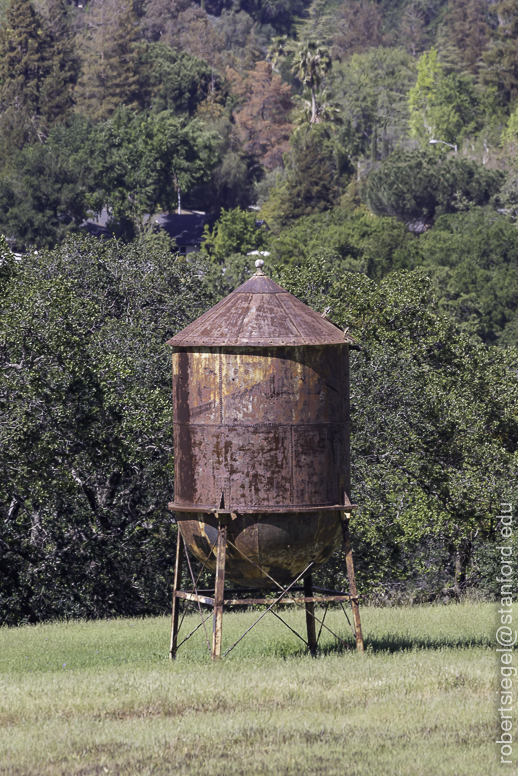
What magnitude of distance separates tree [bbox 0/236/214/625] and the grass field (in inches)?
243

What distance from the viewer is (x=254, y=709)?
12664mm

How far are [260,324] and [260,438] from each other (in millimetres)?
1501

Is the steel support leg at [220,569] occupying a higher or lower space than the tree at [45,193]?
lower

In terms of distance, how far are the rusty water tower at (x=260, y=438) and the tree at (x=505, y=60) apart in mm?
139534

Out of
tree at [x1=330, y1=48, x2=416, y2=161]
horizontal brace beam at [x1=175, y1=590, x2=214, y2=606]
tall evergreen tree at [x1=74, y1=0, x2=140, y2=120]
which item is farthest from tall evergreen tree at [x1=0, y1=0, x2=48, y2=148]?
horizontal brace beam at [x1=175, y1=590, x2=214, y2=606]

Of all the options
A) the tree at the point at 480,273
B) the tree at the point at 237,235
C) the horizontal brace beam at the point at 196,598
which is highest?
the tree at the point at 237,235

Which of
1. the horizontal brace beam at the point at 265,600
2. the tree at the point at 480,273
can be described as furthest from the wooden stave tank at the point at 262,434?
the tree at the point at 480,273

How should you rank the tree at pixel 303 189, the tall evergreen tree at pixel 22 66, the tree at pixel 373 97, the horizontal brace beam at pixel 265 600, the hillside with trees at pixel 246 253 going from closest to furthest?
the horizontal brace beam at pixel 265 600 → the hillside with trees at pixel 246 253 → the tree at pixel 303 189 → the tall evergreen tree at pixel 22 66 → the tree at pixel 373 97

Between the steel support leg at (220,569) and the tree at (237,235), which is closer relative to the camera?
the steel support leg at (220,569)

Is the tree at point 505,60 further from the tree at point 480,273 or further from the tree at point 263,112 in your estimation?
the tree at point 480,273

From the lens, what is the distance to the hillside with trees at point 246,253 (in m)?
24.9

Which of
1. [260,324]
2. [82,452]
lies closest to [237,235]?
[82,452]

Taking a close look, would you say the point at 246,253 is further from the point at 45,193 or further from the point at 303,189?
the point at 45,193

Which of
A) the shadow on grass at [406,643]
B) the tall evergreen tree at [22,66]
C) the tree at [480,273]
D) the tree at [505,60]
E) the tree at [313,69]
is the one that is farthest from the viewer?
the tree at [505,60]
